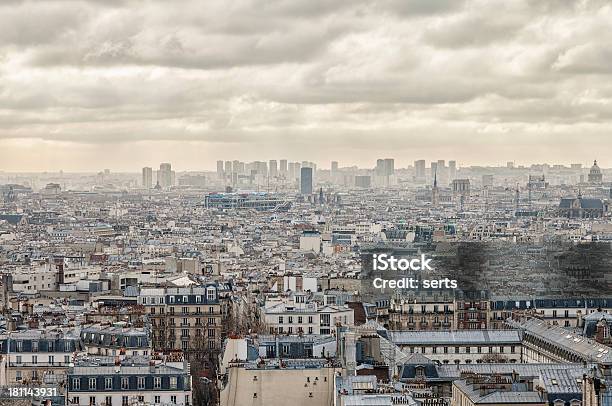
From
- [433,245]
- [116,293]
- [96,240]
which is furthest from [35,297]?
[96,240]

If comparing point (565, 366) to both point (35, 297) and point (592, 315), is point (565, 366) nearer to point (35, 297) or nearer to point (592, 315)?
point (592, 315)

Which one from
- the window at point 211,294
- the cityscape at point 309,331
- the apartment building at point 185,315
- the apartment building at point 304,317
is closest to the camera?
the cityscape at point 309,331

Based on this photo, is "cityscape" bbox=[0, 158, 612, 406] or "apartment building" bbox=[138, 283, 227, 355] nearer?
"cityscape" bbox=[0, 158, 612, 406]

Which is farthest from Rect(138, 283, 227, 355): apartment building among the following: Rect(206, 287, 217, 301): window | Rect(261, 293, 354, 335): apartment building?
Rect(261, 293, 354, 335): apartment building

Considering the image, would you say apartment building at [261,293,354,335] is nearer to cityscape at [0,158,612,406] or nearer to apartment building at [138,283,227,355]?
cityscape at [0,158,612,406]

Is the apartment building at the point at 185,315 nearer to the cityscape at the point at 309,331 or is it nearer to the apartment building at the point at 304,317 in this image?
the cityscape at the point at 309,331

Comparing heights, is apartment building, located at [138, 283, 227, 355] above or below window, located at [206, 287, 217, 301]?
below

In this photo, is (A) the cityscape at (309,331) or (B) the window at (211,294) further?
(B) the window at (211,294)

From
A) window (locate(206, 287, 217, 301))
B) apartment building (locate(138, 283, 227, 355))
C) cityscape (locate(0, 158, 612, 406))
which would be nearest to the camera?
cityscape (locate(0, 158, 612, 406))

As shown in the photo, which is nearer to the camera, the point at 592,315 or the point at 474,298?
the point at 592,315

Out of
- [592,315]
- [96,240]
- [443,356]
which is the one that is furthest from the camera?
[96,240]

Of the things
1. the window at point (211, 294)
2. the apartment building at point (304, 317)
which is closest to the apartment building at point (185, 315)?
the window at point (211, 294)
